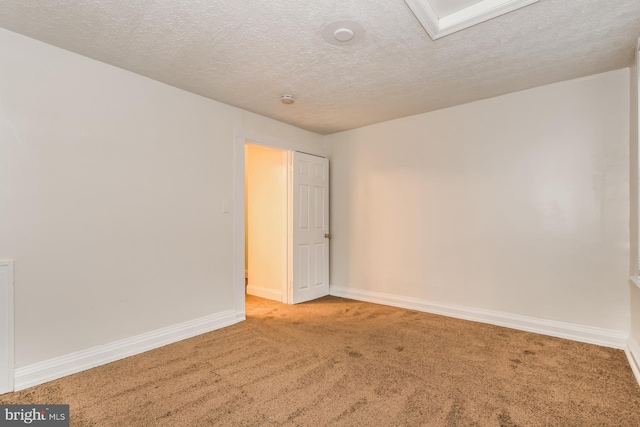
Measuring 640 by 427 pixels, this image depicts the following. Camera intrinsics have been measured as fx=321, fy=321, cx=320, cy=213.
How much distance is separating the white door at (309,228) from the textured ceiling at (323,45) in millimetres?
1284

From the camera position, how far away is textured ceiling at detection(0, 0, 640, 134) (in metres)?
2.01

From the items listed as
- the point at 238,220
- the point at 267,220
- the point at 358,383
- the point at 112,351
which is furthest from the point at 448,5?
the point at 112,351

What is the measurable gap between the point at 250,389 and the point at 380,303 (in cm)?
252

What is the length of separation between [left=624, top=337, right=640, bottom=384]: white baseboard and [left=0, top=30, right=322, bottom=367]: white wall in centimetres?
360

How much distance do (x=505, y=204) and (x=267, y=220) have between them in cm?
307

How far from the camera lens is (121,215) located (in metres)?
2.78

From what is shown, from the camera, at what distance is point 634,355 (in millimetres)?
2527

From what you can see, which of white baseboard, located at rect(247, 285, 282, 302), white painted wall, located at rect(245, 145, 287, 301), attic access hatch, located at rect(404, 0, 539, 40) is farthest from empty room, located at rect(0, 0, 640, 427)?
white baseboard, located at rect(247, 285, 282, 302)

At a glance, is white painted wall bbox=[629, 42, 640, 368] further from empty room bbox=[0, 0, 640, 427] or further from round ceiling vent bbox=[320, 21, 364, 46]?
round ceiling vent bbox=[320, 21, 364, 46]

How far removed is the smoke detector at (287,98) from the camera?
334 centimetres

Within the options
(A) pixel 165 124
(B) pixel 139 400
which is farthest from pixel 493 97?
(B) pixel 139 400

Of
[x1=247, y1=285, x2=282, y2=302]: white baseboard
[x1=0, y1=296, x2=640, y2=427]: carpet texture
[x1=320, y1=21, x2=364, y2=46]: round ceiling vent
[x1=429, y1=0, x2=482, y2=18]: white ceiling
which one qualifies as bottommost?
[x1=0, y1=296, x2=640, y2=427]: carpet texture

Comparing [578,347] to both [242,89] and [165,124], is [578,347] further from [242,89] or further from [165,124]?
[165,124]

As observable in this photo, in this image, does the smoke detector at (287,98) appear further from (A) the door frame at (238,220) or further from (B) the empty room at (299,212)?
(A) the door frame at (238,220)
